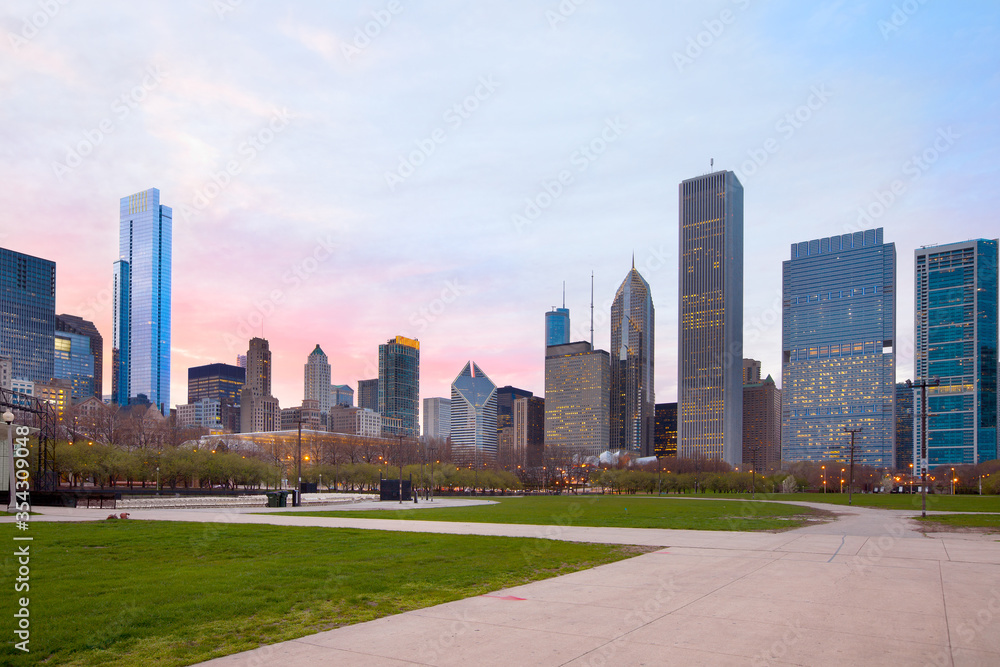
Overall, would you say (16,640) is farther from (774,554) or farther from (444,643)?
(774,554)

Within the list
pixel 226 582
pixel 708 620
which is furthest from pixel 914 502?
pixel 226 582

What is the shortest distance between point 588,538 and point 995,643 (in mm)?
15010

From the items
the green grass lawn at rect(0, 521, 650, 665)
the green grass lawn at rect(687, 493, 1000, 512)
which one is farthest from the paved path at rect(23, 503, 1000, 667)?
the green grass lawn at rect(687, 493, 1000, 512)

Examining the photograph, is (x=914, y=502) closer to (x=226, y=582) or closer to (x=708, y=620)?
(x=708, y=620)

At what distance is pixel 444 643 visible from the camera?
9039 mm

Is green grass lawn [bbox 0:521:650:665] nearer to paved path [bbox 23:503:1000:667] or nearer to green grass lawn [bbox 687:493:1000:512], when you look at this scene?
paved path [bbox 23:503:1000:667]

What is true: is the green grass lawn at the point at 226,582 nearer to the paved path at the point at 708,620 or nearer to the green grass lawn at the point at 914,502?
the paved path at the point at 708,620

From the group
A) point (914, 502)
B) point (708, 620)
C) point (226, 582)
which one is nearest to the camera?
point (708, 620)

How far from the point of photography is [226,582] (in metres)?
13.1

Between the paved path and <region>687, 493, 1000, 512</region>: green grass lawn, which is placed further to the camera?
<region>687, 493, 1000, 512</region>: green grass lawn

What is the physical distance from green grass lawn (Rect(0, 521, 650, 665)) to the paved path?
71 centimetres

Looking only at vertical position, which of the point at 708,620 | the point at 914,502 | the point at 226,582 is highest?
the point at 708,620

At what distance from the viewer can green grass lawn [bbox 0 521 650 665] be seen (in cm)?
903

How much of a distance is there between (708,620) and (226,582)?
8658 millimetres
